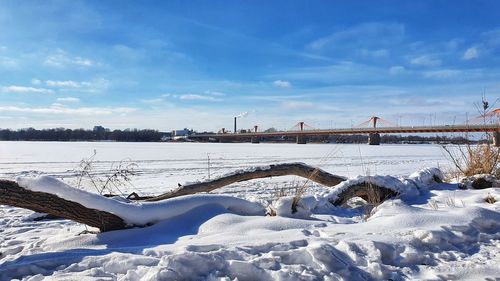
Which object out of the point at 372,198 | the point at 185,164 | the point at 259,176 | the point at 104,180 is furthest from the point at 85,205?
the point at 185,164

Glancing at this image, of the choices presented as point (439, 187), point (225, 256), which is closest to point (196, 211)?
point (225, 256)

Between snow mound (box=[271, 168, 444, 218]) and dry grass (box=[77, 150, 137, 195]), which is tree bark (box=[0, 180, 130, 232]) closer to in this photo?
snow mound (box=[271, 168, 444, 218])

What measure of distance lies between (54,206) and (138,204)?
0.80 m

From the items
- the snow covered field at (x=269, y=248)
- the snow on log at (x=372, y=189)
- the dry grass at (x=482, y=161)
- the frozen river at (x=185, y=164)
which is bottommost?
the frozen river at (x=185, y=164)

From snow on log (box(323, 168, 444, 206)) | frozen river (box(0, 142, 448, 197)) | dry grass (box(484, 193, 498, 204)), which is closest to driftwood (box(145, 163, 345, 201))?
frozen river (box(0, 142, 448, 197))

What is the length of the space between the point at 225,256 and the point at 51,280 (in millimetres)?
1171

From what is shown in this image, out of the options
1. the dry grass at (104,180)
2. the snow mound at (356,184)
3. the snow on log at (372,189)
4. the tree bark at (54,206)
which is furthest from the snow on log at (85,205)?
the dry grass at (104,180)

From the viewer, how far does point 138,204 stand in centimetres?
404

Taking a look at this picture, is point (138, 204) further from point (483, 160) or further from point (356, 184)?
point (483, 160)

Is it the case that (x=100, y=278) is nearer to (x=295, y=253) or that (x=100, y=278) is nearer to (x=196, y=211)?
(x=295, y=253)

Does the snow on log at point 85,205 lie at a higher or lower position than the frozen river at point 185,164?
higher

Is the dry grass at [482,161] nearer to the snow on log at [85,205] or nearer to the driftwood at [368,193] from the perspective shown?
the driftwood at [368,193]

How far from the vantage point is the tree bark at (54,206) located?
132 inches

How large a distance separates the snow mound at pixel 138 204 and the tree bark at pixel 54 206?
0.15 feet
